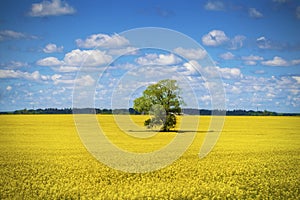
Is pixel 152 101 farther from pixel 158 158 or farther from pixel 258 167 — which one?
pixel 258 167

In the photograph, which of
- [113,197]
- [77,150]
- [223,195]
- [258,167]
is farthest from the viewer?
[77,150]

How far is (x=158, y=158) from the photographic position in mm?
30078

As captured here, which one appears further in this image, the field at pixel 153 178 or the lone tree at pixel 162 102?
the lone tree at pixel 162 102

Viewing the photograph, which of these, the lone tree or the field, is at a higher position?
the lone tree

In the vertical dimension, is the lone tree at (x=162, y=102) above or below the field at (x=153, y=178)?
above

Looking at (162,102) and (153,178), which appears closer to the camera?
(153,178)

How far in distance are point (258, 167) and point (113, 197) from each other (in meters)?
12.4

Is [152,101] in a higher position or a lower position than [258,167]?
higher

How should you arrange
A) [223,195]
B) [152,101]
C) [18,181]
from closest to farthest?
[223,195] < [18,181] < [152,101]

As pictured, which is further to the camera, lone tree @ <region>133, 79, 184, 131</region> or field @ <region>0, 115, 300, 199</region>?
lone tree @ <region>133, 79, 184, 131</region>

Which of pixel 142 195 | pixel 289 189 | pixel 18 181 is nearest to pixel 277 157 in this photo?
pixel 289 189

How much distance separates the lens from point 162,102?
200 feet

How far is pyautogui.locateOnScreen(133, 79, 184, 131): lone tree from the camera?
61094 mm

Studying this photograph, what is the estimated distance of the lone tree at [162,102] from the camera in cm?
6109
